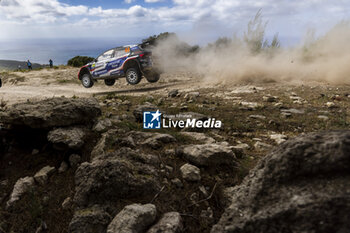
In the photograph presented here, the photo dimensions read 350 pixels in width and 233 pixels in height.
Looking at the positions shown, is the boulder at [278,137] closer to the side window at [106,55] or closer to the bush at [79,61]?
the side window at [106,55]

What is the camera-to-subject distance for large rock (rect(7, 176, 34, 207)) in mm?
3569

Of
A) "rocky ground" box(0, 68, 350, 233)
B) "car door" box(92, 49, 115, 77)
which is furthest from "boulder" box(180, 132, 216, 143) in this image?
"car door" box(92, 49, 115, 77)

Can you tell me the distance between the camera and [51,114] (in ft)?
15.3

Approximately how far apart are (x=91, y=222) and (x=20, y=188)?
67.1 inches

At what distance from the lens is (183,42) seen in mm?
18609

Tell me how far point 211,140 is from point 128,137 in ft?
5.40

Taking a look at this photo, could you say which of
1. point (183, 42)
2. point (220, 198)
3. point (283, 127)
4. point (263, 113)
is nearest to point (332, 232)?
point (220, 198)

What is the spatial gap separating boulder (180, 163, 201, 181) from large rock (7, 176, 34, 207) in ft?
7.93

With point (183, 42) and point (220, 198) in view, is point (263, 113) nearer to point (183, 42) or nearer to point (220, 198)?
point (220, 198)

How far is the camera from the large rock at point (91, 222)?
2.77 metres

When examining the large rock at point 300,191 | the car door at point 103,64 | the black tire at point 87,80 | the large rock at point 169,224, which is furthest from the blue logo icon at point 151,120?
the black tire at point 87,80

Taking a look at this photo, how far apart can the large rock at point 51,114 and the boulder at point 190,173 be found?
2619 millimetres

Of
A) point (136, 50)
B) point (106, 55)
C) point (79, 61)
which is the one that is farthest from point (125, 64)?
point (79, 61)

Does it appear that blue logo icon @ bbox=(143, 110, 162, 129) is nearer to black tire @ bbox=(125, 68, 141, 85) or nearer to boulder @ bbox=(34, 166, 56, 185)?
boulder @ bbox=(34, 166, 56, 185)
